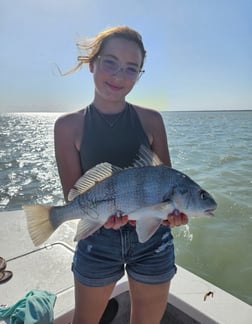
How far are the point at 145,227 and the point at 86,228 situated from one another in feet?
1.20

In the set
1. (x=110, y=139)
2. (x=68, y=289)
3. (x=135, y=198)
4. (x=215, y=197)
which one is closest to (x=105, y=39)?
(x=110, y=139)

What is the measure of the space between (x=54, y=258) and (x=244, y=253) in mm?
4653

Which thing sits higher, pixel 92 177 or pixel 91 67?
pixel 91 67

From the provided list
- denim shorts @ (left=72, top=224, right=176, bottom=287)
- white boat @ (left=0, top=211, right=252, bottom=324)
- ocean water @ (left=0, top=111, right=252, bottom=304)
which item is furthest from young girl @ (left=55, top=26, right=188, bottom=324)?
ocean water @ (left=0, top=111, right=252, bottom=304)

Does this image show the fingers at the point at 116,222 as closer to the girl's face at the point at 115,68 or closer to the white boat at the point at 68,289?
the girl's face at the point at 115,68

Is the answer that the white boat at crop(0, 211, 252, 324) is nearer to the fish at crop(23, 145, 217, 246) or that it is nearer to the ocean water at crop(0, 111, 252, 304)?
the fish at crop(23, 145, 217, 246)

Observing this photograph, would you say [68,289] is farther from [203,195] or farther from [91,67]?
[91,67]

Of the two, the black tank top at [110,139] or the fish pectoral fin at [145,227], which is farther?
the black tank top at [110,139]

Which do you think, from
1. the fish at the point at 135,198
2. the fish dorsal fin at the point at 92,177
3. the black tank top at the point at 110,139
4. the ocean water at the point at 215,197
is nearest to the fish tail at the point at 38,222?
the fish at the point at 135,198

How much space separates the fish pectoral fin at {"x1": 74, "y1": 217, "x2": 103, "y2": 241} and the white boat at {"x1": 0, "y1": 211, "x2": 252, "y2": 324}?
42.4 inches

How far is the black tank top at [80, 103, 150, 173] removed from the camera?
2.20 m

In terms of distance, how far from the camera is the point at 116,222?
6.54ft

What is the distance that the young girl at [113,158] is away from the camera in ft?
6.93

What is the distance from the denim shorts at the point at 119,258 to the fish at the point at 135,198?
0.11 meters
